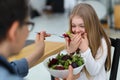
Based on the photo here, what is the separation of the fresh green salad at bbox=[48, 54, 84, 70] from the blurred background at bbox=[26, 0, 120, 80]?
1504mm

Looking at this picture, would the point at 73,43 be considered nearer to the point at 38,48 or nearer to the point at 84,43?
the point at 84,43

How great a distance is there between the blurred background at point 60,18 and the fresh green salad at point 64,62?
1.50 metres

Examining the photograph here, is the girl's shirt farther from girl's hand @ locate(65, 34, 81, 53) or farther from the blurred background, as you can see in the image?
the blurred background

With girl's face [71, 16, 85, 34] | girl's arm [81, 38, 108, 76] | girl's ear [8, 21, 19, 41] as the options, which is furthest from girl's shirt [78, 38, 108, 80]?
girl's ear [8, 21, 19, 41]

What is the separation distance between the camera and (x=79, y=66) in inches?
48.1

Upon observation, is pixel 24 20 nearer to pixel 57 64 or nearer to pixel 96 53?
pixel 57 64

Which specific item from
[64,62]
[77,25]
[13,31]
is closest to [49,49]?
[77,25]

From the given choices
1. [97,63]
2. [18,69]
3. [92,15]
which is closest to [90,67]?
[97,63]

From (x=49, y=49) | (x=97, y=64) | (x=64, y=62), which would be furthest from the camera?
(x=49, y=49)

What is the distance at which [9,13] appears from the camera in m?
0.59

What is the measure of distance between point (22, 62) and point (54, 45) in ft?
1.88

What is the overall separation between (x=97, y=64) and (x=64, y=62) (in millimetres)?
227

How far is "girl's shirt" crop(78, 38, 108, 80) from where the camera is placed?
133 cm

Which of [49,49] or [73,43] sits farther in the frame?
[49,49]
